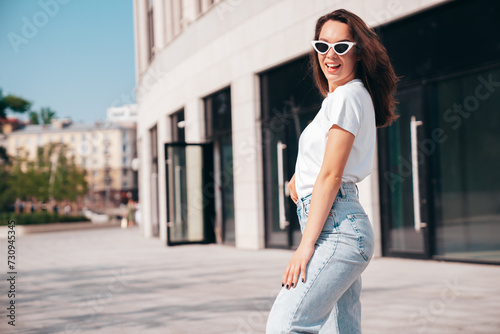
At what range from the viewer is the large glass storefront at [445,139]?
845 centimetres

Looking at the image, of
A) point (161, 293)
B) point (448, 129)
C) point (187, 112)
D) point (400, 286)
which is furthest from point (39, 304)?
point (187, 112)

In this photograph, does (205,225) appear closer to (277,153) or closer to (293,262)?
(277,153)

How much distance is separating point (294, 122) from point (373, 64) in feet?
32.9

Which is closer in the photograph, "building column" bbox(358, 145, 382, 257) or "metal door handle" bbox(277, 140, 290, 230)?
"building column" bbox(358, 145, 382, 257)

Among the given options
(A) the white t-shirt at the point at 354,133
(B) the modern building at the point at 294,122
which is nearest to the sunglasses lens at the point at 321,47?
(A) the white t-shirt at the point at 354,133

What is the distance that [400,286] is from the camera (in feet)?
23.0

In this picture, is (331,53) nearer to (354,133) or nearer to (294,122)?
(354,133)

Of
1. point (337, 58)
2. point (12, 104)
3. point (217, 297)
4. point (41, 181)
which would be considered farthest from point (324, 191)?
point (41, 181)

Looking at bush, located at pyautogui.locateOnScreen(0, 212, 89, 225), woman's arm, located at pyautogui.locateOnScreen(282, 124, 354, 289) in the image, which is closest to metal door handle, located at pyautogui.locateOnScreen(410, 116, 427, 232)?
woman's arm, located at pyautogui.locateOnScreen(282, 124, 354, 289)

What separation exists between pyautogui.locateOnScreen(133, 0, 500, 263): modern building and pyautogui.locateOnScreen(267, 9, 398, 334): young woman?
666 centimetres

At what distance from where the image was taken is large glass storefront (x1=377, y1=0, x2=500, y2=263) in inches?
332

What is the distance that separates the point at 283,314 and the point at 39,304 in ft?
18.3

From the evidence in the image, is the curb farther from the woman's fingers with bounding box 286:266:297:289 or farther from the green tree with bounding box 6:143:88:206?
the woman's fingers with bounding box 286:266:297:289

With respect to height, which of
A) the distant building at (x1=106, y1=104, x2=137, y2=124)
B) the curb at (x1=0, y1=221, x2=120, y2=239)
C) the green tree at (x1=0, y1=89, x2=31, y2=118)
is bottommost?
the curb at (x1=0, y1=221, x2=120, y2=239)
